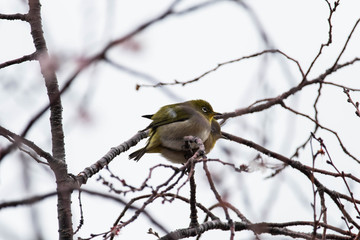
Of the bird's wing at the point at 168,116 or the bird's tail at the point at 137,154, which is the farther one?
the bird's wing at the point at 168,116

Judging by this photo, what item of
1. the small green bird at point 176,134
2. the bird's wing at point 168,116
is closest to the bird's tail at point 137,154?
the small green bird at point 176,134

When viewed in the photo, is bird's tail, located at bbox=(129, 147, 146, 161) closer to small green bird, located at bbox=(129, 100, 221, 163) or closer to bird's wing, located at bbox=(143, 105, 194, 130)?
small green bird, located at bbox=(129, 100, 221, 163)

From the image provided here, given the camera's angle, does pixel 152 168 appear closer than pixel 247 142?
Yes

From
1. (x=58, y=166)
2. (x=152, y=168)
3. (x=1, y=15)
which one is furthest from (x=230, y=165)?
(x=1, y=15)

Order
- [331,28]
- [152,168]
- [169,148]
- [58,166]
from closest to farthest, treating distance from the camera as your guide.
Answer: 1. [152,168]
2. [58,166]
3. [331,28]
4. [169,148]

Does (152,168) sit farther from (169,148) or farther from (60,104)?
(169,148)

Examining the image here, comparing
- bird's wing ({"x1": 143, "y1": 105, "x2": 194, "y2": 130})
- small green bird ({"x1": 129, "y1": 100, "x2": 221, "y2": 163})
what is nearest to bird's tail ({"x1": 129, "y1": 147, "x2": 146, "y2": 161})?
small green bird ({"x1": 129, "y1": 100, "x2": 221, "y2": 163})

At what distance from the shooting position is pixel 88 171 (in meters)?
3.45

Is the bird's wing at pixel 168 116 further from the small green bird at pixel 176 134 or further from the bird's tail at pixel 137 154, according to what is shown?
the bird's tail at pixel 137 154

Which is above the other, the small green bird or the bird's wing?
the bird's wing

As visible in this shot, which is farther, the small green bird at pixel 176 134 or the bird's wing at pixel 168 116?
the bird's wing at pixel 168 116

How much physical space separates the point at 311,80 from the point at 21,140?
328 centimetres

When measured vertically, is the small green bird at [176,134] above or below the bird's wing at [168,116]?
below

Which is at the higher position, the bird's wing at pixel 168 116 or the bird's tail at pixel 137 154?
the bird's wing at pixel 168 116
